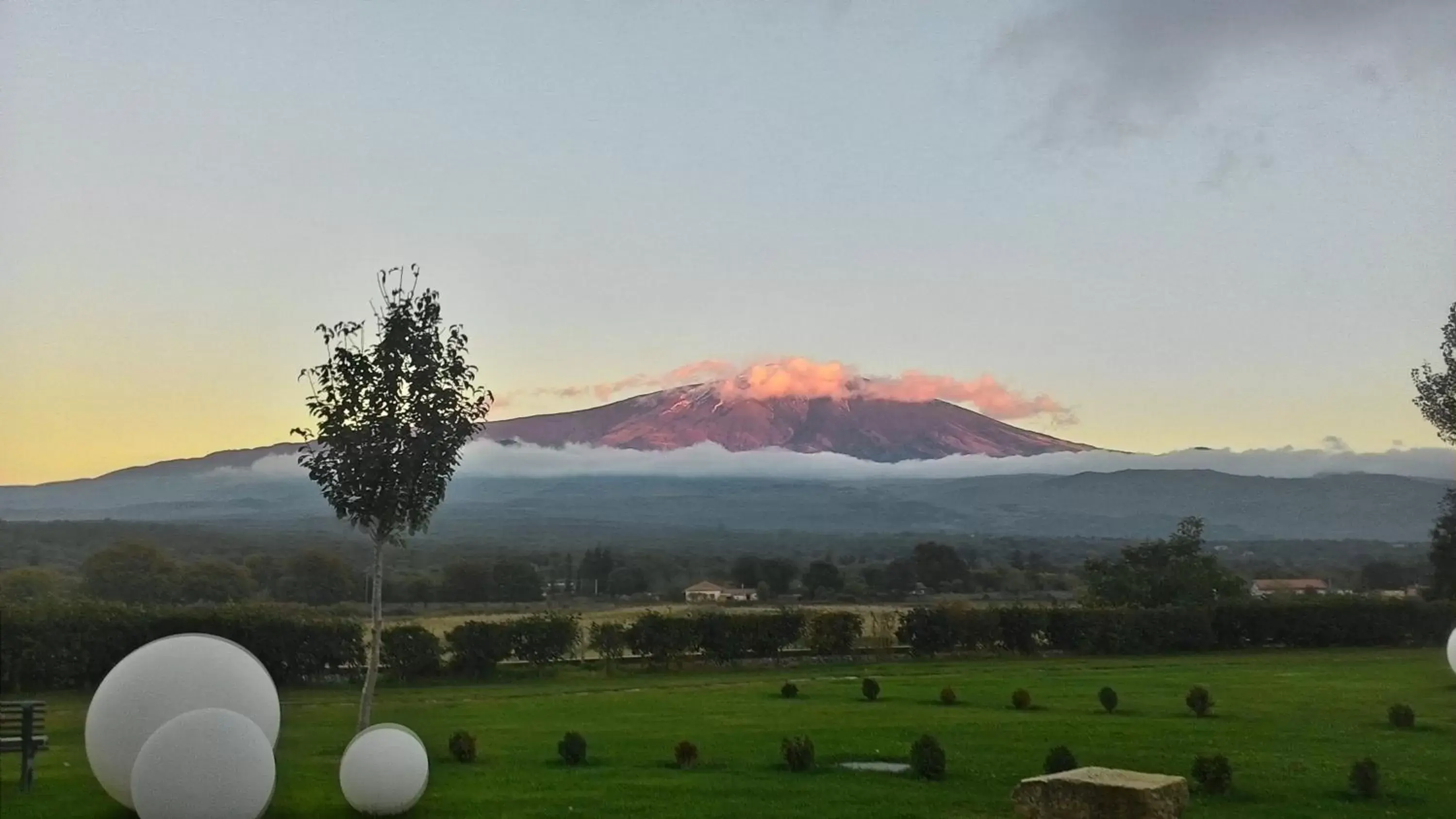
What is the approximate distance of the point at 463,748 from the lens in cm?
1271

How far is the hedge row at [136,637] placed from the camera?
15.0 metres

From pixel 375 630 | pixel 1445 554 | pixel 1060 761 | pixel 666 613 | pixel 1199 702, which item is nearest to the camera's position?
pixel 1060 761

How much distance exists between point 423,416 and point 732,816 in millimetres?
5956

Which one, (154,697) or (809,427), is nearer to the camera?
(154,697)

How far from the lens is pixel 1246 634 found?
93.5 ft

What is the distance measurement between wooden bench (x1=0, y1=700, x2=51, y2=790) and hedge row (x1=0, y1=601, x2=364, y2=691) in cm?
431

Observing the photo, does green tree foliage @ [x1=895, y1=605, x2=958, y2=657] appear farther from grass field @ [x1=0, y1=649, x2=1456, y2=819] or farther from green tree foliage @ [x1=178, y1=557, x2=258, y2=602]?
green tree foliage @ [x1=178, y1=557, x2=258, y2=602]

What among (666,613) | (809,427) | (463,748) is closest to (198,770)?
(463,748)

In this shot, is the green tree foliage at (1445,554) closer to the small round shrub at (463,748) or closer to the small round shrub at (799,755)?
the small round shrub at (799,755)

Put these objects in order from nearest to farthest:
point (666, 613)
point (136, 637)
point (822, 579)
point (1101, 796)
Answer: point (1101, 796) → point (136, 637) → point (666, 613) → point (822, 579)

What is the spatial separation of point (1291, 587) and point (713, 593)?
1791cm

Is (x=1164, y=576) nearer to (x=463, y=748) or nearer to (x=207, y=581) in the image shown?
(x=207, y=581)

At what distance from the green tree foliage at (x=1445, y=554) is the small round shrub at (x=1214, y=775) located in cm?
2429

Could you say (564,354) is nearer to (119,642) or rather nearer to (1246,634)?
(119,642)
